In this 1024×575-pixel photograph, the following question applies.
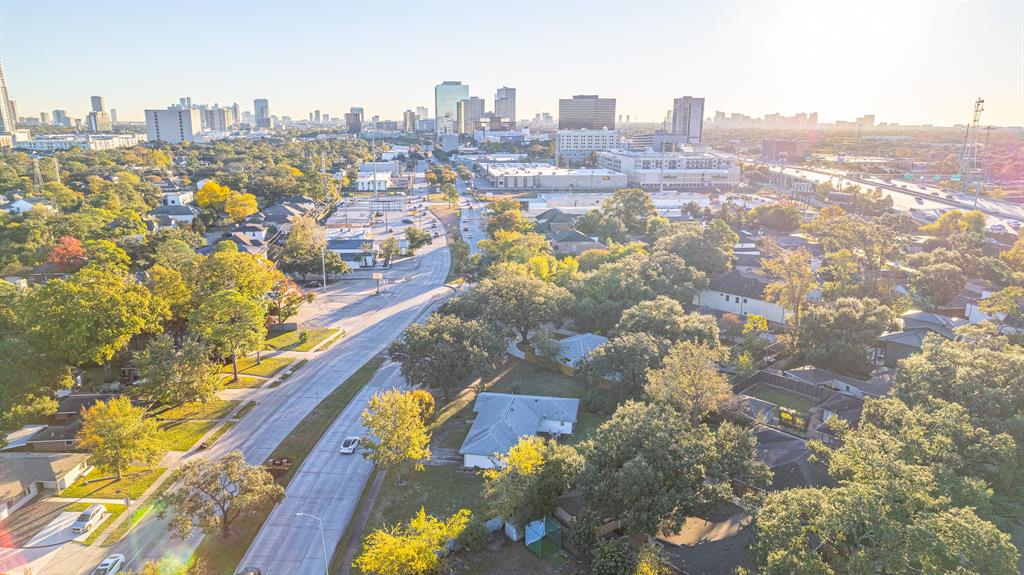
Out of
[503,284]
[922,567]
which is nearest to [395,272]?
[503,284]

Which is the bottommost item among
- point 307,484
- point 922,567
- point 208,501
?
point 307,484

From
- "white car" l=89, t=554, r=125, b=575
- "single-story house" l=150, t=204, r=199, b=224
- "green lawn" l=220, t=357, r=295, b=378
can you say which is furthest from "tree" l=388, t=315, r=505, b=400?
"single-story house" l=150, t=204, r=199, b=224

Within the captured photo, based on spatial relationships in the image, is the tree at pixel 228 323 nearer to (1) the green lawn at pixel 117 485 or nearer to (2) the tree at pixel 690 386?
(1) the green lawn at pixel 117 485

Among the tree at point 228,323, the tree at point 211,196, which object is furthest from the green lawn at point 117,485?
the tree at point 211,196

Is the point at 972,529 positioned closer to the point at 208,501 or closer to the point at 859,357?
the point at 859,357

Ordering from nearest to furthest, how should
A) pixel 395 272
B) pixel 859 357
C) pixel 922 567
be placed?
1. pixel 922 567
2. pixel 859 357
3. pixel 395 272

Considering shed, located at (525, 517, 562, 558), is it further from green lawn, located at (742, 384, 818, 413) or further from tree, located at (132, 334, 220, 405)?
tree, located at (132, 334, 220, 405)

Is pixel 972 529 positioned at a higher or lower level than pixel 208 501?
higher
